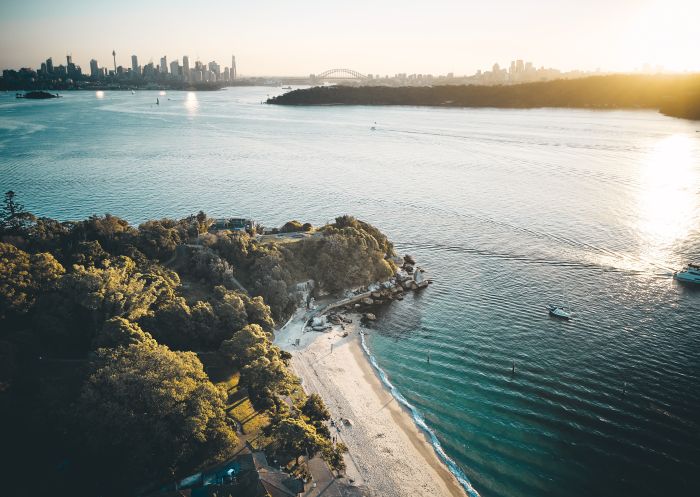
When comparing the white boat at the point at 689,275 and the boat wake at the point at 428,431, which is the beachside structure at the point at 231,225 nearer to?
the boat wake at the point at 428,431

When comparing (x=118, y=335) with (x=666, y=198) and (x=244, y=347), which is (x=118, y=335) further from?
(x=666, y=198)

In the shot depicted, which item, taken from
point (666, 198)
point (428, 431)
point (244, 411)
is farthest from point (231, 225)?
point (666, 198)

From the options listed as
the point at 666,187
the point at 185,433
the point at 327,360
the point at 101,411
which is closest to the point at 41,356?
the point at 101,411

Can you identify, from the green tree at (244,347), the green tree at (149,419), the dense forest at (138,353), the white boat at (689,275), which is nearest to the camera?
the green tree at (149,419)

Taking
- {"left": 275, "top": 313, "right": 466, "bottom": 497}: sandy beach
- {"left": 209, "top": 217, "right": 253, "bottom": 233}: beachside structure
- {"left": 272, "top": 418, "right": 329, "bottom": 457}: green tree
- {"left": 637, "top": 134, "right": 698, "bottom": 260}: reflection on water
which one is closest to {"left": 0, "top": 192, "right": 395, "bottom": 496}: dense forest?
{"left": 272, "top": 418, "right": 329, "bottom": 457}: green tree

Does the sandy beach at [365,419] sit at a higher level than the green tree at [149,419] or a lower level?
lower

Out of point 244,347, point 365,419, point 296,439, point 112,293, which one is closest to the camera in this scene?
point 296,439

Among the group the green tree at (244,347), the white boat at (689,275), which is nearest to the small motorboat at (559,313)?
the white boat at (689,275)
